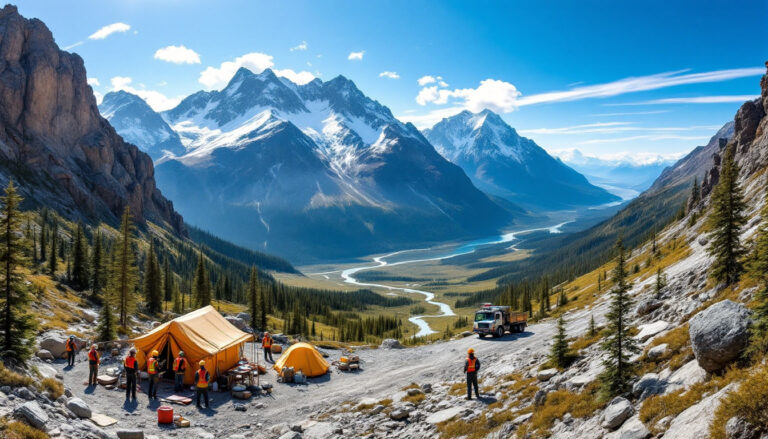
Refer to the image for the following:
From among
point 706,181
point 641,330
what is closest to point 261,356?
point 641,330

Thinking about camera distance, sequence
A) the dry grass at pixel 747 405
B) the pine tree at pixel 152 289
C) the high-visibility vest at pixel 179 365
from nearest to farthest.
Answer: the dry grass at pixel 747 405 < the high-visibility vest at pixel 179 365 < the pine tree at pixel 152 289

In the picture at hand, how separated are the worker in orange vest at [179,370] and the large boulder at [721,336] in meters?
31.2

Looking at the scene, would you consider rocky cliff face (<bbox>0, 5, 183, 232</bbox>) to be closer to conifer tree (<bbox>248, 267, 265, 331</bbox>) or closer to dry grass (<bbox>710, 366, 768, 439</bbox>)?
conifer tree (<bbox>248, 267, 265, 331</bbox>)

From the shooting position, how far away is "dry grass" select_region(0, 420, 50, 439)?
16.1m

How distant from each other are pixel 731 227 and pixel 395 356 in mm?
35983

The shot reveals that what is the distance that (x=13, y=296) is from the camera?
1033 inches

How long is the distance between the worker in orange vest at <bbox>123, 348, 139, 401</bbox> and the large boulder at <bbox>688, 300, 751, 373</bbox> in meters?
30.6

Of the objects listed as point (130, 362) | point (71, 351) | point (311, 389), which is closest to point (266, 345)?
point (311, 389)

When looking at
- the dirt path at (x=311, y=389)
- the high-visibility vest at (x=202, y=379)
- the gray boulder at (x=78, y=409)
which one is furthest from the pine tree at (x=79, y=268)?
the gray boulder at (x=78, y=409)

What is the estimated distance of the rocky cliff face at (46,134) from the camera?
16212 cm

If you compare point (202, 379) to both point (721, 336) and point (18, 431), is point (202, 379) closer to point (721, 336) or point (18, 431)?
point (18, 431)

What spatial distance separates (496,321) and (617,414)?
1501 inches

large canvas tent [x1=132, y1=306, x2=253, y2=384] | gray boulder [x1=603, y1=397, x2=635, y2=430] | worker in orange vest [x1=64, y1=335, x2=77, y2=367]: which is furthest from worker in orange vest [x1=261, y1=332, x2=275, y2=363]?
gray boulder [x1=603, y1=397, x2=635, y2=430]

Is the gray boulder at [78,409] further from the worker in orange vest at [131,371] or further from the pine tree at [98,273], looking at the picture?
the pine tree at [98,273]
